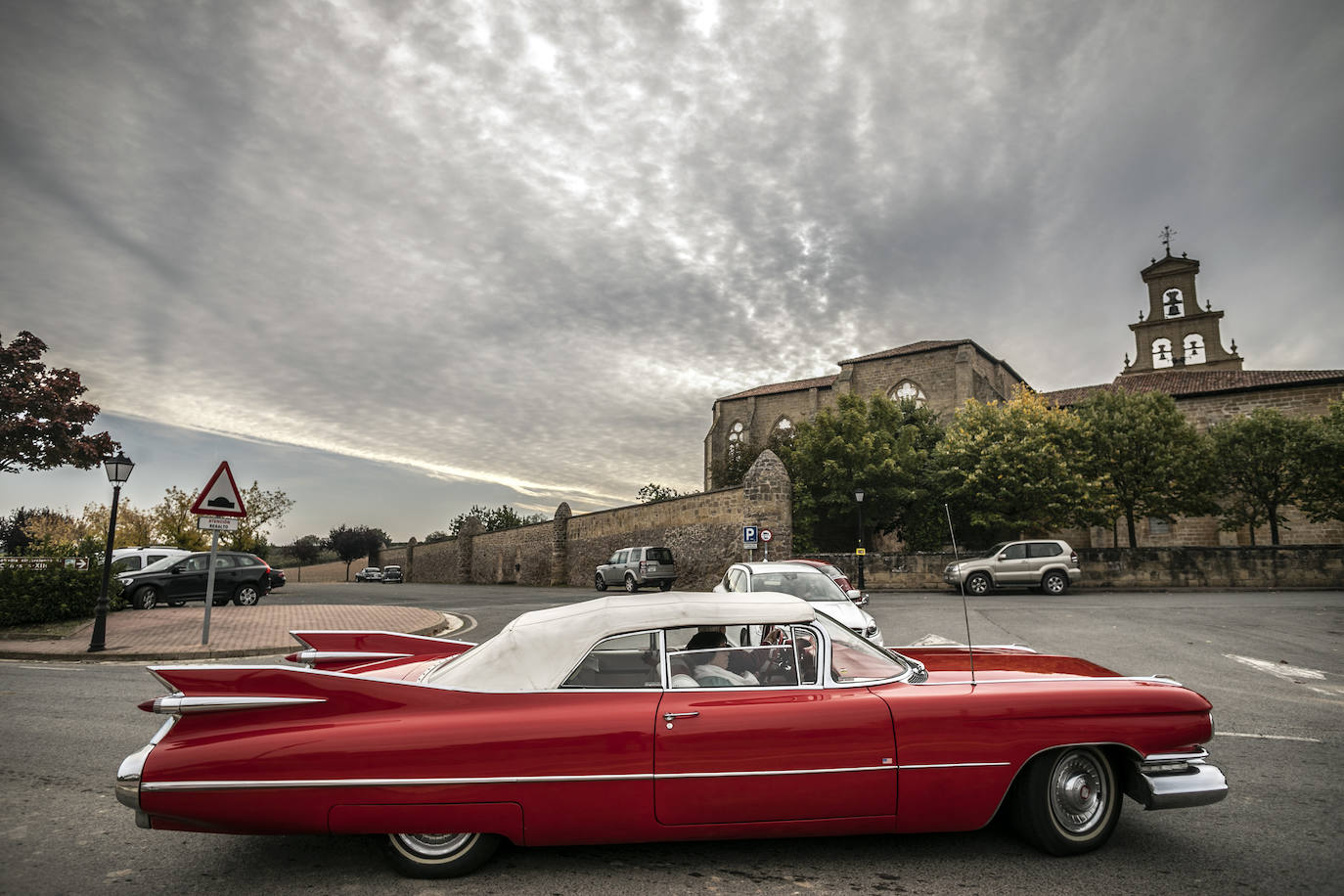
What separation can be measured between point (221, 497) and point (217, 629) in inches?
147

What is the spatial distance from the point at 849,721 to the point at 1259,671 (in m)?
8.39

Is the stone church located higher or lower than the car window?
higher

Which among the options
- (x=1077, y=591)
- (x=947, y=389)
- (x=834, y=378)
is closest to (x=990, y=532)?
(x=1077, y=591)

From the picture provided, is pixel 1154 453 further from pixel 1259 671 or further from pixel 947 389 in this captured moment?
pixel 1259 671

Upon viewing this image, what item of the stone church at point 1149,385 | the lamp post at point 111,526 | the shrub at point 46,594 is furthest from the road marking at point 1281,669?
the stone church at point 1149,385

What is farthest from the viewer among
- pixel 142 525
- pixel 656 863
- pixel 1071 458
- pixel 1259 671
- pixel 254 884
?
pixel 142 525

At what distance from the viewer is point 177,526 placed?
42.2m

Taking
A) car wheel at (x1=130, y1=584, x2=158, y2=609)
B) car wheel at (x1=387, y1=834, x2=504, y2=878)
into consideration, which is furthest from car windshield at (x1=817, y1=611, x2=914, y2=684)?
car wheel at (x1=130, y1=584, x2=158, y2=609)

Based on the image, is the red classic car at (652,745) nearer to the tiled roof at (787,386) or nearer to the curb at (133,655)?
the curb at (133,655)

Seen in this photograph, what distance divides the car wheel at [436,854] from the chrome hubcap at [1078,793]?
8.60 feet

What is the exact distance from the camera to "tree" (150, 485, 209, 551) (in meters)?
39.7

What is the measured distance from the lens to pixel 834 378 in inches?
2062

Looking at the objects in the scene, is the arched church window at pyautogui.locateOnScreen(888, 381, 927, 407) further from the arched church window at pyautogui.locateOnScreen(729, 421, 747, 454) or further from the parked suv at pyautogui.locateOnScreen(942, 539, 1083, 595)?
the parked suv at pyautogui.locateOnScreen(942, 539, 1083, 595)

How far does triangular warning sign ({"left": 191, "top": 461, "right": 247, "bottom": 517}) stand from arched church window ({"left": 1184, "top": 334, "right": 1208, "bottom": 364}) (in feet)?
201
